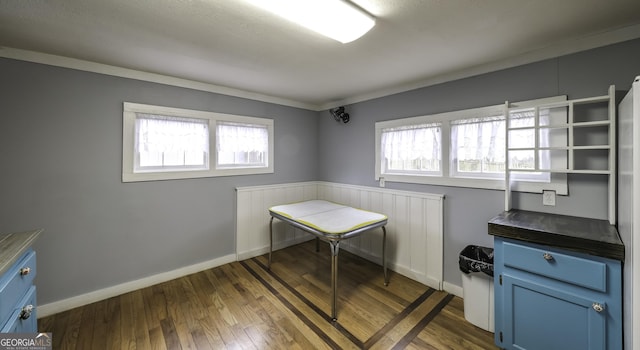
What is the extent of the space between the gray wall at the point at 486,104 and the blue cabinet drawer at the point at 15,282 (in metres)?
3.04

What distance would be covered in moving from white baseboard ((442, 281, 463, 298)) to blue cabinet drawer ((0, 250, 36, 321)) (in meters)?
3.12

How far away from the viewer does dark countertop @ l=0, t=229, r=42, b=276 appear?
1.15 metres

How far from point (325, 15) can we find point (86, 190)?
2.60 meters

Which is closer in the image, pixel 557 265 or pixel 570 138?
pixel 557 265

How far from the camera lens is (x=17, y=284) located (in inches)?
48.9

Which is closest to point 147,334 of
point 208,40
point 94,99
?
point 94,99

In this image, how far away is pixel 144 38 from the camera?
1.74 metres

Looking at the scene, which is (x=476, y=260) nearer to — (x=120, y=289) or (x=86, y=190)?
(x=120, y=289)

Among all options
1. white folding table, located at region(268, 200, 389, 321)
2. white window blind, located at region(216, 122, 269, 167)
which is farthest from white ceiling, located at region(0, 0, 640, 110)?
white folding table, located at region(268, 200, 389, 321)

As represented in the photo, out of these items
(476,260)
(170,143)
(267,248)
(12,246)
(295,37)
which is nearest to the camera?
(12,246)

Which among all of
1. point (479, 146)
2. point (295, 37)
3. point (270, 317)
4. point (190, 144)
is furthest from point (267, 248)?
point (479, 146)

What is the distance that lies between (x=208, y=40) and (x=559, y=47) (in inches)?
105

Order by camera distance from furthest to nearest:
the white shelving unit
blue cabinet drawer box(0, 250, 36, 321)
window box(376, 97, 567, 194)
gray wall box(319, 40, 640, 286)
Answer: window box(376, 97, 567, 194), gray wall box(319, 40, 640, 286), the white shelving unit, blue cabinet drawer box(0, 250, 36, 321)

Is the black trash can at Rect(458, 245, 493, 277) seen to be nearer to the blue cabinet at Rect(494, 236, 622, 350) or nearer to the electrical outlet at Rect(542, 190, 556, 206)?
the blue cabinet at Rect(494, 236, 622, 350)
